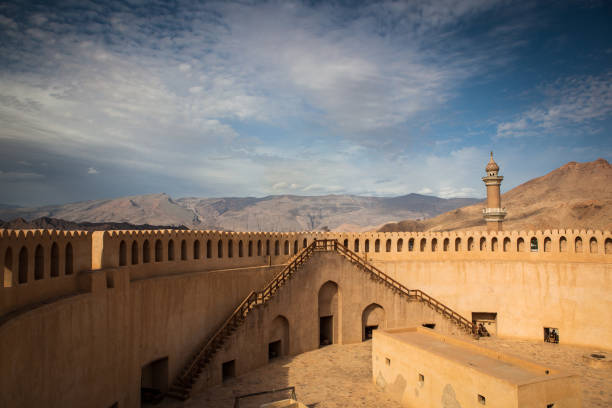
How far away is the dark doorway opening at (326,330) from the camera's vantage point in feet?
90.3

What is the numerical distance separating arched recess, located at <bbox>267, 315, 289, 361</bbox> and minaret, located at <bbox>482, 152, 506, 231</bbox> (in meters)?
20.1

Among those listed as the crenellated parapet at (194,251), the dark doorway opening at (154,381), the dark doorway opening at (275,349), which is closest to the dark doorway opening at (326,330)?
the dark doorway opening at (275,349)

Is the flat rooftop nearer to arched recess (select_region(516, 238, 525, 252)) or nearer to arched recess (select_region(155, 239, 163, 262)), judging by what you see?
arched recess (select_region(155, 239, 163, 262))

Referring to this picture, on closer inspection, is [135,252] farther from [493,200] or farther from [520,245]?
[493,200]

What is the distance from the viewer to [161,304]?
739 inches

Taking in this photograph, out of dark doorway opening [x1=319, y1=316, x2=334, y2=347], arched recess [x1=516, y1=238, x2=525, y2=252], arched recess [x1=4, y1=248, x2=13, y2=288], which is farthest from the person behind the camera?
arched recess [x1=516, y1=238, x2=525, y2=252]

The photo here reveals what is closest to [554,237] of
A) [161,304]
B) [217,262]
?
[217,262]

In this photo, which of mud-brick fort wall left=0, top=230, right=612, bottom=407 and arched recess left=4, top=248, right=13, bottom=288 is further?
mud-brick fort wall left=0, top=230, right=612, bottom=407

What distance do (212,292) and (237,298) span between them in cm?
220

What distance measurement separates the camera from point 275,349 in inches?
982

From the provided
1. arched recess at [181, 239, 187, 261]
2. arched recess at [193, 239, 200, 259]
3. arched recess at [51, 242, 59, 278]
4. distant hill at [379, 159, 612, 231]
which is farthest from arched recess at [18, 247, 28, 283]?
distant hill at [379, 159, 612, 231]

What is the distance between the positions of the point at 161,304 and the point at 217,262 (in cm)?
550

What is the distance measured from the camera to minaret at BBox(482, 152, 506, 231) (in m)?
34.4

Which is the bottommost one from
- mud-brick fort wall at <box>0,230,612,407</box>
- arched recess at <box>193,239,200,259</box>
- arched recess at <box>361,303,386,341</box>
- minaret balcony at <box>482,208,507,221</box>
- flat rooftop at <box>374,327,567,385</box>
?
arched recess at <box>361,303,386,341</box>
